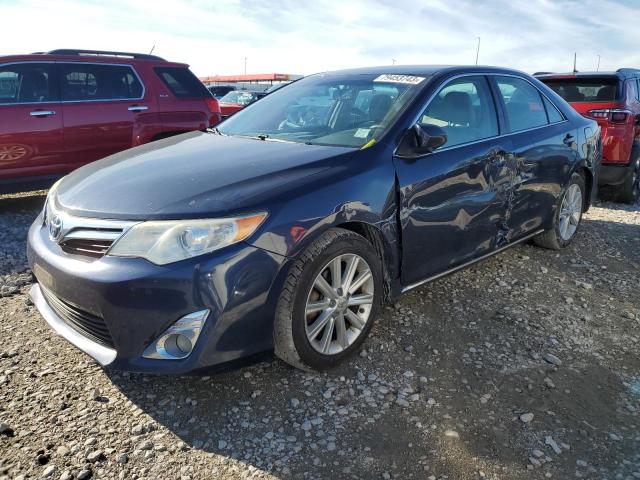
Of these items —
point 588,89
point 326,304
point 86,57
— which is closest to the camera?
point 326,304

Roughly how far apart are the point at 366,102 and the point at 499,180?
1.05 metres

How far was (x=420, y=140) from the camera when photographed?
2.96 m

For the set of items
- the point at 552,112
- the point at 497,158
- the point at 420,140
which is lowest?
the point at 497,158

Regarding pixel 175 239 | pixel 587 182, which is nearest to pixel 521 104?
pixel 587 182

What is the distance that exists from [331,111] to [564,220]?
8.35ft

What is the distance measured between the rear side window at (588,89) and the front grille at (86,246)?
21.5 ft

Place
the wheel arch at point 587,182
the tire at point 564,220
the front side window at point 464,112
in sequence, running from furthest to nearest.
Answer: the wheel arch at point 587,182 < the tire at point 564,220 < the front side window at point 464,112

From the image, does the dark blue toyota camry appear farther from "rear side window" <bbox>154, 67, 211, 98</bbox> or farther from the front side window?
"rear side window" <bbox>154, 67, 211, 98</bbox>

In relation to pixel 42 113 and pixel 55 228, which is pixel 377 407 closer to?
pixel 55 228

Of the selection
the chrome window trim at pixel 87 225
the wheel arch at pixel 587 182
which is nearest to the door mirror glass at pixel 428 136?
the chrome window trim at pixel 87 225

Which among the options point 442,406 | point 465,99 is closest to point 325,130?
point 465,99

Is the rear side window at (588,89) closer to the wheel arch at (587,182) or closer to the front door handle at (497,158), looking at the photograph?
the wheel arch at (587,182)

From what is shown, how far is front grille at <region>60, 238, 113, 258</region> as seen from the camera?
7.72 feet

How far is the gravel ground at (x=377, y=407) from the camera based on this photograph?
7.18ft
